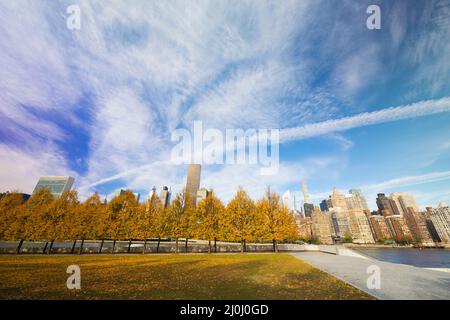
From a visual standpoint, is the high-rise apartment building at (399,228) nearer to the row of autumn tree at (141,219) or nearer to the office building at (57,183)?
the row of autumn tree at (141,219)

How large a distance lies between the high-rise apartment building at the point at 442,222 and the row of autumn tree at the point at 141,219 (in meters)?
233

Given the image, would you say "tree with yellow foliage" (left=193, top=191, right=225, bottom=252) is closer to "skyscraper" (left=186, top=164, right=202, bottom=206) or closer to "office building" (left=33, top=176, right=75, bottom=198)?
"skyscraper" (left=186, top=164, right=202, bottom=206)

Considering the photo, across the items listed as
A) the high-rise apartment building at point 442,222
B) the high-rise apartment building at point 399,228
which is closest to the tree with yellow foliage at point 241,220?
the high-rise apartment building at point 399,228

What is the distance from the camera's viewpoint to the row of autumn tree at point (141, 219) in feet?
102

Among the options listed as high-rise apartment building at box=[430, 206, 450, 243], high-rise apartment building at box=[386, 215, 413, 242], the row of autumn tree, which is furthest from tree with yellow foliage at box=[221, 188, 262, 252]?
high-rise apartment building at box=[430, 206, 450, 243]

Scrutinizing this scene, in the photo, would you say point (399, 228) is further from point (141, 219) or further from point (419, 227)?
point (141, 219)

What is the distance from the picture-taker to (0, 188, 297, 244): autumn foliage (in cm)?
3117

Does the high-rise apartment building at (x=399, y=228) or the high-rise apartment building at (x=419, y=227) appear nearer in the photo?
the high-rise apartment building at (x=419, y=227)

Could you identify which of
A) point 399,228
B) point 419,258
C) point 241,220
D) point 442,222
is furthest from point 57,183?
point 442,222

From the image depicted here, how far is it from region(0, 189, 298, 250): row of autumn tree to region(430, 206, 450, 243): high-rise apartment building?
9165 inches

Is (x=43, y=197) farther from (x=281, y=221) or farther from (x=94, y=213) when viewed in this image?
(x=281, y=221)
